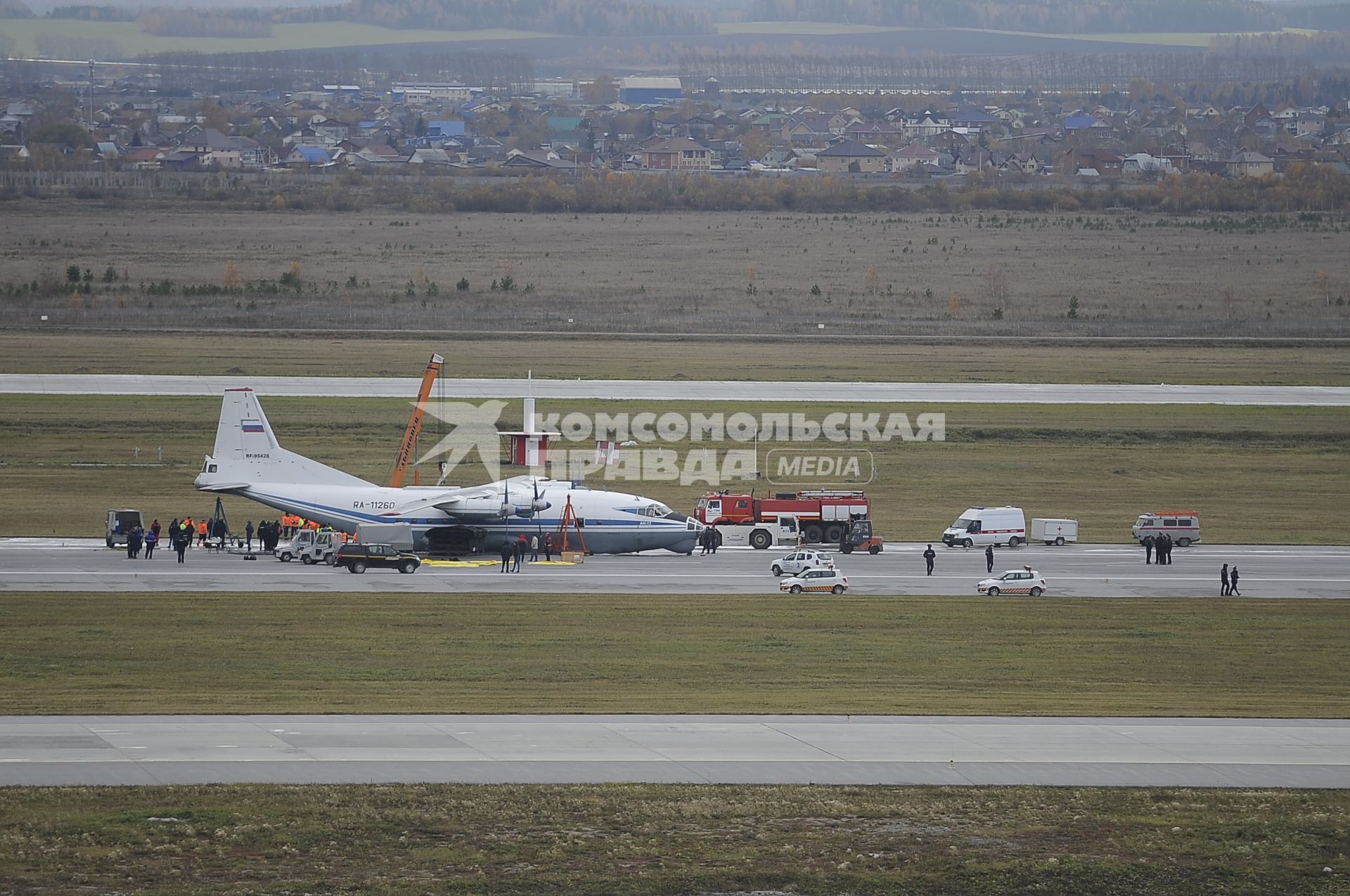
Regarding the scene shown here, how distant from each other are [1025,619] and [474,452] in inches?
1364

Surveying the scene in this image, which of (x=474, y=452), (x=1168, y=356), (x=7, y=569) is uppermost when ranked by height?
(x=1168, y=356)

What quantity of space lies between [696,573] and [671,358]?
44.9 meters

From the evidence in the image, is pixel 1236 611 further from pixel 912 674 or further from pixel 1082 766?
pixel 1082 766

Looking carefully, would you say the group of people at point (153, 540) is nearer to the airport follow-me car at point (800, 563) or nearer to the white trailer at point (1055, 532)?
the airport follow-me car at point (800, 563)

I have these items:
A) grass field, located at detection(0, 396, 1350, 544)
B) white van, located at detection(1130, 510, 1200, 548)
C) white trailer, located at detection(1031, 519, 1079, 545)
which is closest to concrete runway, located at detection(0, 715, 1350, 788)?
white van, located at detection(1130, 510, 1200, 548)

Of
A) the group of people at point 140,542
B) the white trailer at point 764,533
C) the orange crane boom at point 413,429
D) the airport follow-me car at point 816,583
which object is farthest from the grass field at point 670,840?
the orange crane boom at point 413,429

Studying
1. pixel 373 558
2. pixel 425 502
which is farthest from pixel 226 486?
pixel 425 502

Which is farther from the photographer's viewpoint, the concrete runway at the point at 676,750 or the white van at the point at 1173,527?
the white van at the point at 1173,527

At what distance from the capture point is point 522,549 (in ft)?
166

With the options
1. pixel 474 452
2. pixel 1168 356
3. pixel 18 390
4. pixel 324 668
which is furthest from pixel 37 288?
pixel 324 668

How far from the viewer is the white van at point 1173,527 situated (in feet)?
180

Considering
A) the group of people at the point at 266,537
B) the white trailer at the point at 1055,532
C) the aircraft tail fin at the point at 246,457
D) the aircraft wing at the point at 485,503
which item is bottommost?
the group of people at the point at 266,537

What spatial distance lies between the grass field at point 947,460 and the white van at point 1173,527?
1.89 m

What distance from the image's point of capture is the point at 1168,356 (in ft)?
322
